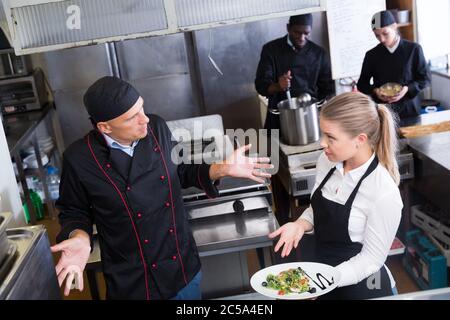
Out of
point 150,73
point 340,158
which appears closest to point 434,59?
point 150,73

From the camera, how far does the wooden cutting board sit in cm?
327

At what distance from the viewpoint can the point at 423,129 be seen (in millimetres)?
3285

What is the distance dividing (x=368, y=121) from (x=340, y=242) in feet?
1.42

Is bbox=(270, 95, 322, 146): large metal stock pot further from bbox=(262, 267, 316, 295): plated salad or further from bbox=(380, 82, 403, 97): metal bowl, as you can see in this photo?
bbox=(262, 267, 316, 295): plated salad

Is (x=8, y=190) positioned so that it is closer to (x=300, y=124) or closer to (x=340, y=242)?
(x=340, y=242)

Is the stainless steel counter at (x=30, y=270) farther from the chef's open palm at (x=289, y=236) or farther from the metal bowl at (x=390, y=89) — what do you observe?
the metal bowl at (x=390, y=89)

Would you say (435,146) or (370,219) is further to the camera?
(435,146)

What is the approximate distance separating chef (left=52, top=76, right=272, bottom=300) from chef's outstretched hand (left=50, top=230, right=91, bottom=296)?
2.3 inches

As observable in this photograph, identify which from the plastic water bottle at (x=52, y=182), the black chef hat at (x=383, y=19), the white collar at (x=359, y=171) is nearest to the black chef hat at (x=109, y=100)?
the white collar at (x=359, y=171)

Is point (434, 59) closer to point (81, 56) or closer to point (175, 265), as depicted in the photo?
point (81, 56)

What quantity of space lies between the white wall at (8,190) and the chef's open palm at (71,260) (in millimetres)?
175

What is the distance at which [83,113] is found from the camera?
5.37 meters

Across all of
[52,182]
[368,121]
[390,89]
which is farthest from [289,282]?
[52,182]

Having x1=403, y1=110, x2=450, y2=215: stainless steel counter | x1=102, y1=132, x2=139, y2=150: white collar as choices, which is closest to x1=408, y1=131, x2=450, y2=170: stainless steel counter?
x1=403, y1=110, x2=450, y2=215: stainless steel counter
